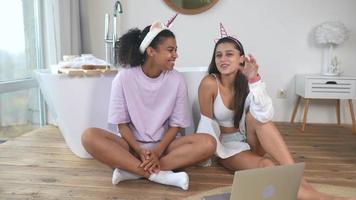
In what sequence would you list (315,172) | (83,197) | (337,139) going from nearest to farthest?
1. (83,197)
2. (315,172)
3. (337,139)

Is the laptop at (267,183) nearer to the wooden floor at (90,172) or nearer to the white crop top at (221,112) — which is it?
the wooden floor at (90,172)

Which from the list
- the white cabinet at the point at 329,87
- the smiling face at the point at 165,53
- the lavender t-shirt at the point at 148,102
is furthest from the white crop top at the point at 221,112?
the white cabinet at the point at 329,87

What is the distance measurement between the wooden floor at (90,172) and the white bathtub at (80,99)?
0.21 m

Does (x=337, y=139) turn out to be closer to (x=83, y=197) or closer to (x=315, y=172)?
(x=315, y=172)

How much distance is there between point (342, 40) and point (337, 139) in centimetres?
98

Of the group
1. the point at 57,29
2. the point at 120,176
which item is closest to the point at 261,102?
the point at 120,176

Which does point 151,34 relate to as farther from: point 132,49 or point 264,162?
point 264,162

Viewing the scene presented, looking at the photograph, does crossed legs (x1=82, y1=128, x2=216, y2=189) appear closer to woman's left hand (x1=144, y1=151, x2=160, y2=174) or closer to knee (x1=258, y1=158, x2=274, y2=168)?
woman's left hand (x1=144, y1=151, x2=160, y2=174)

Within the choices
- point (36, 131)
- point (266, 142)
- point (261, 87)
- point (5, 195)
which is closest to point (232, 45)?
point (261, 87)

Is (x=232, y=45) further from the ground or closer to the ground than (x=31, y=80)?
further from the ground

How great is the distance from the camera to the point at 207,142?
176cm

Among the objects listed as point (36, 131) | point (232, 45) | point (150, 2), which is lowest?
point (36, 131)

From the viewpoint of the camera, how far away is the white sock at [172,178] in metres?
1.67

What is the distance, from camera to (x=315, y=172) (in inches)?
78.4
